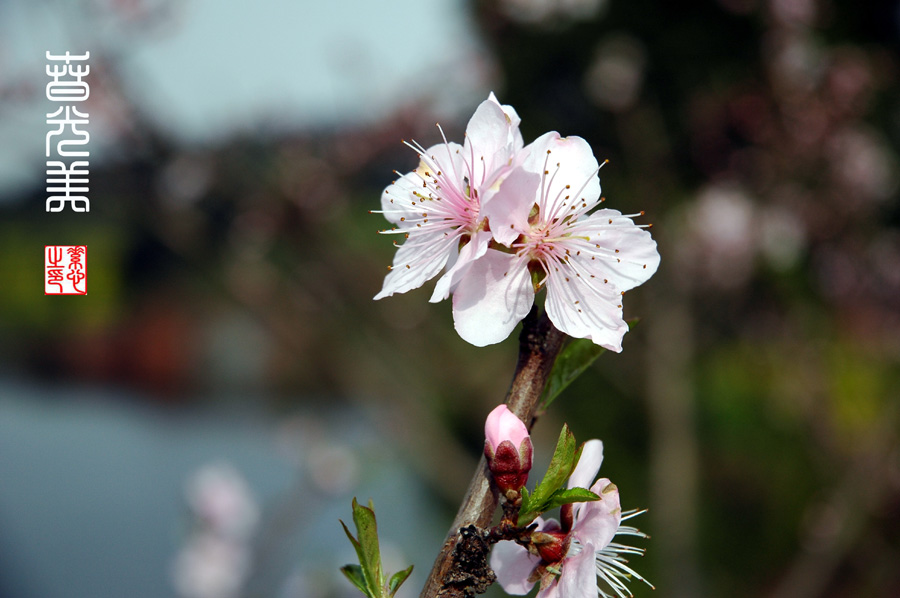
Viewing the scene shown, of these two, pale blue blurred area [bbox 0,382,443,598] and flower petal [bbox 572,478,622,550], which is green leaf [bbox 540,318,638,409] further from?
pale blue blurred area [bbox 0,382,443,598]

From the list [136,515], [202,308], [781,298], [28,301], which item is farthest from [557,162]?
[28,301]

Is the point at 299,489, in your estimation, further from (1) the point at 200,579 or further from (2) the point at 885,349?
(2) the point at 885,349

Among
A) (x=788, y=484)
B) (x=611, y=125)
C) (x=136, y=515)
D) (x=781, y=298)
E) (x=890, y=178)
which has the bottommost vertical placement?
(x=136, y=515)

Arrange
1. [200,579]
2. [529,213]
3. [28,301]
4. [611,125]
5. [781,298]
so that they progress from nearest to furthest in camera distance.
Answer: [529,213] → [200,579] → [781,298] → [611,125] → [28,301]

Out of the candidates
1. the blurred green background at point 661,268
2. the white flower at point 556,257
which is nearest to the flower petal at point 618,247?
the white flower at point 556,257

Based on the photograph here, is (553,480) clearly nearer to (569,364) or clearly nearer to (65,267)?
(569,364)

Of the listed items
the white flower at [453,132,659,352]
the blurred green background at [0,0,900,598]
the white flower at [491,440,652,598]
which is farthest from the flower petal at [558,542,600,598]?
the blurred green background at [0,0,900,598]

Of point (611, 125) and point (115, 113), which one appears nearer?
point (115, 113)
